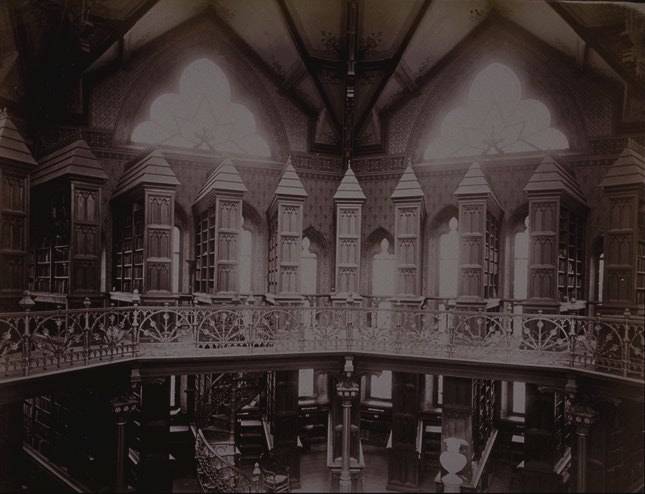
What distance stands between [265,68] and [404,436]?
8.41 m

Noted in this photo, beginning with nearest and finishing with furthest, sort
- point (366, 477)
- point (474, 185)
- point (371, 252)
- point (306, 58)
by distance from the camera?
point (474, 185), point (366, 477), point (306, 58), point (371, 252)

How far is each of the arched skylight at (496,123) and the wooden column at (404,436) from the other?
197 inches

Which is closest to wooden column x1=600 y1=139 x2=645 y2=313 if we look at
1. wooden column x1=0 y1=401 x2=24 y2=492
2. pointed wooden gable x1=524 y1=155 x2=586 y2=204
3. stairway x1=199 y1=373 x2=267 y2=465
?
pointed wooden gable x1=524 y1=155 x2=586 y2=204

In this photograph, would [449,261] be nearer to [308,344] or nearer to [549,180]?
[549,180]

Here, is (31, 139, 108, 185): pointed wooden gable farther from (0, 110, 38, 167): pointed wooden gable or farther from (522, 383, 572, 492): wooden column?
(522, 383, 572, 492): wooden column

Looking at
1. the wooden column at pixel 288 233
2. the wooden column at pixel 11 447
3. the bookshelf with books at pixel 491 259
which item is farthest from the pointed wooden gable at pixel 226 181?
the wooden column at pixel 11 447

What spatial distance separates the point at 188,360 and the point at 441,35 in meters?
8.25

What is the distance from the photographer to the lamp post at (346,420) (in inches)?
425

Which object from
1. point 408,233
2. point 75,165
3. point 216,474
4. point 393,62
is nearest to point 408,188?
point 408,233

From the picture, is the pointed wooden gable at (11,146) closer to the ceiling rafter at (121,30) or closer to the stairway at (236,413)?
the ceiling rafter at (121,30)

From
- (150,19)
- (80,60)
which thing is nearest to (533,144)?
(150,19)

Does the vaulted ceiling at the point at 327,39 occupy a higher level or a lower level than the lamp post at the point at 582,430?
higher

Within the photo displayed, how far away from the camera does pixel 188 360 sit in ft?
31.7

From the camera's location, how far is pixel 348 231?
41.9 feet
